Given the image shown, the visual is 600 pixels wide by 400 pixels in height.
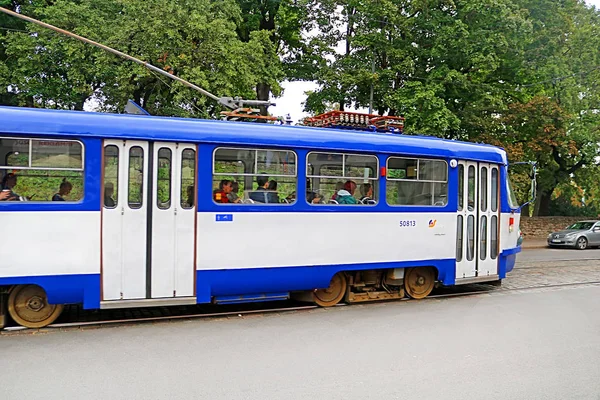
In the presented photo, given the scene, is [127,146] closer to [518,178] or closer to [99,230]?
[99,230]

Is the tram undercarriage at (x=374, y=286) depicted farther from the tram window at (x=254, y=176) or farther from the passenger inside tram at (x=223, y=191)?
the passenger inside tram at (x=223, y=191)

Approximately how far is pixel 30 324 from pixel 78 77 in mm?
13383

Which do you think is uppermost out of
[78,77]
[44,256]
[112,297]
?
[78,77]

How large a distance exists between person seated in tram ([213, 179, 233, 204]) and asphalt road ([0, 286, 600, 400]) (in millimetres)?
1823

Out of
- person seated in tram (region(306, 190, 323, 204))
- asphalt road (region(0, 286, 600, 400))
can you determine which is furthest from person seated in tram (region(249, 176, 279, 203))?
asphalt road (region(0, 286, 600, 400))

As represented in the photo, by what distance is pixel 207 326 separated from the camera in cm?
751

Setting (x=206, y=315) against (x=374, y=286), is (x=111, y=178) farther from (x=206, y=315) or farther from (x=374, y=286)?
(x=374, y=286)

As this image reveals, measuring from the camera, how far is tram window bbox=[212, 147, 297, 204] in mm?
7855

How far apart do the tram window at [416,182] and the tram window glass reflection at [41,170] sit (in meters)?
5.02

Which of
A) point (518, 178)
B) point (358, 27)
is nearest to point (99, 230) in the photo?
point (358, 27)

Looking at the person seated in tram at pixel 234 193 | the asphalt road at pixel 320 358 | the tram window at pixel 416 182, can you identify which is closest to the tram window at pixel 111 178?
the person seated in tram at pixel 234 193

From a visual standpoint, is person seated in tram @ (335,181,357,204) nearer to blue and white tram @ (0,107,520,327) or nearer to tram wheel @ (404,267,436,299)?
blue and white tram @ (0,107,520,327)

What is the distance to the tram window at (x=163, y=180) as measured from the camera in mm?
7486

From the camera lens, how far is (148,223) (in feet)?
24.3
